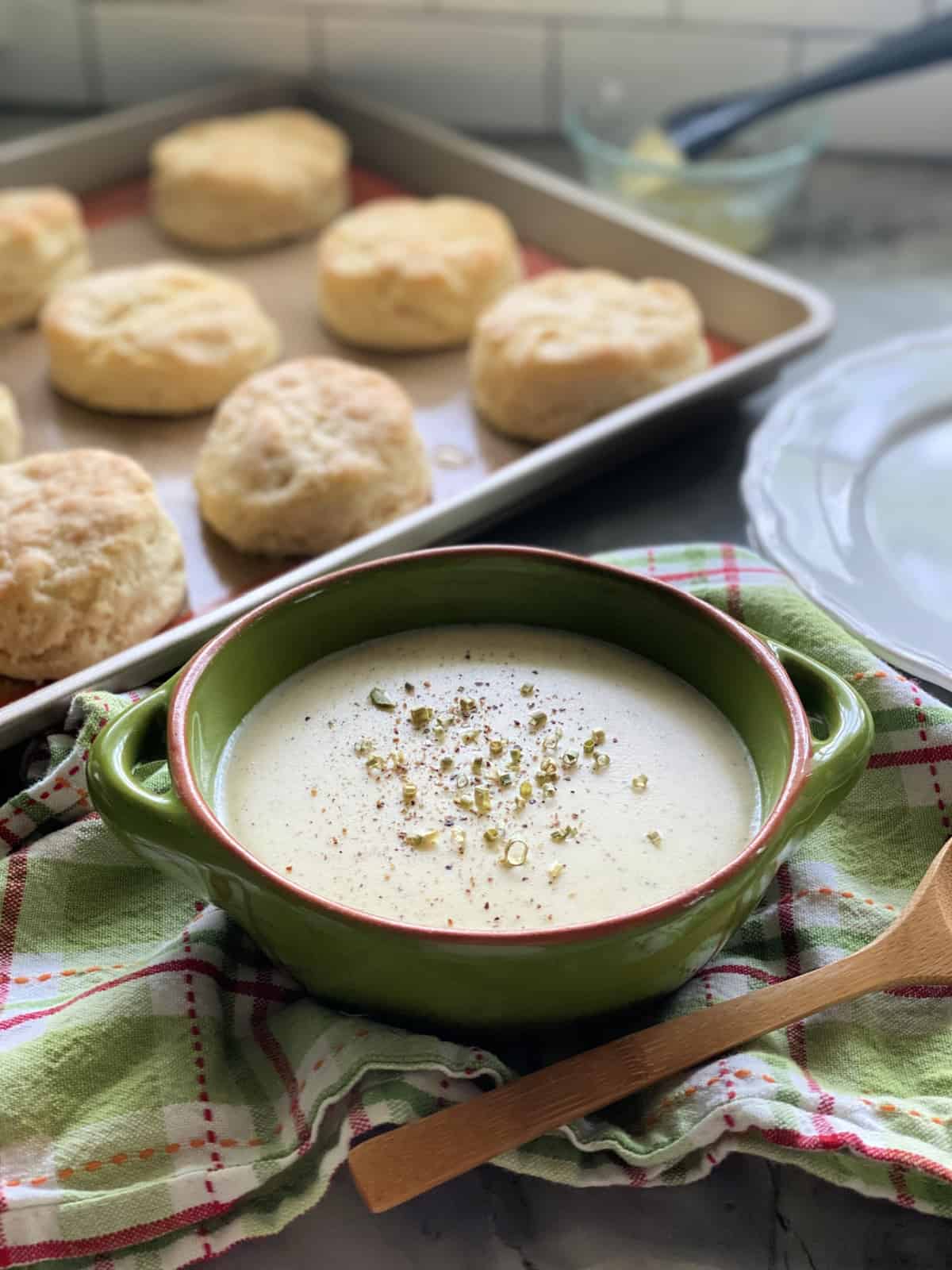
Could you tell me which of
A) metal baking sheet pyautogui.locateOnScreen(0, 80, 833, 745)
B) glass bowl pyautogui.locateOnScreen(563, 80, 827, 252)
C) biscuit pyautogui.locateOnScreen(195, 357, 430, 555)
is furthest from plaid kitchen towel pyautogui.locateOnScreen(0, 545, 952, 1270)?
glass bowl pyautogui.locateOnScreen(563, 80, 827, 252)

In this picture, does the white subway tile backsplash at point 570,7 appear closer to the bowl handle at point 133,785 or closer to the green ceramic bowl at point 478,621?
the green ceramic bowl at point 478,621

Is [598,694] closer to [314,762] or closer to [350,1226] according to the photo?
[314,762]

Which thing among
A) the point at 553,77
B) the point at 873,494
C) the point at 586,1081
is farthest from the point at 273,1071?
the point at 553,77

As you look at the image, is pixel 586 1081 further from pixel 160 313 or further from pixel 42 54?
pixel 42 54

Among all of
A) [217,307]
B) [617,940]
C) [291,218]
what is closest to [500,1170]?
[617,940]

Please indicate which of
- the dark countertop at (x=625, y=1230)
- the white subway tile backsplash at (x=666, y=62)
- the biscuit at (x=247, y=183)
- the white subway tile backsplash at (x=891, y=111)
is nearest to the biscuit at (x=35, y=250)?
the biscuit at (x=247, y=183)

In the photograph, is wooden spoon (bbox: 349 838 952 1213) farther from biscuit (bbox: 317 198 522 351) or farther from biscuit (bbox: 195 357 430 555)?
biscuit (bbox: 317 198 522 351)
